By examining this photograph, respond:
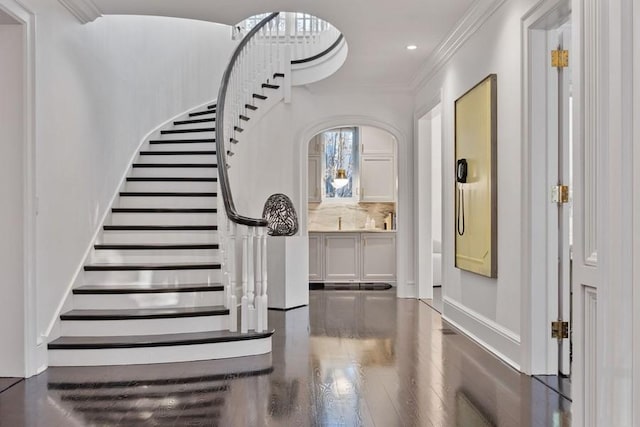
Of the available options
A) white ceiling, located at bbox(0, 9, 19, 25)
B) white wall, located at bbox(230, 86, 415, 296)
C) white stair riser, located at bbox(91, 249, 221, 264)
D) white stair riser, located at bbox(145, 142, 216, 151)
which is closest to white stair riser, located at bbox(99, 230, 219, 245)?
white stair riser, located at bbox(91, 249, 221, 264)

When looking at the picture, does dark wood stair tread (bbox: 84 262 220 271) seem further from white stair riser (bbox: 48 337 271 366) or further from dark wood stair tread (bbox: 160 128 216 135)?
dark wood stair tread (bbox: 160 128 216 135)

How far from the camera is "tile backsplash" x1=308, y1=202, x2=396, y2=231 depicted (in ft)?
32.2

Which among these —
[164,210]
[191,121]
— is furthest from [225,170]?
[191,121]

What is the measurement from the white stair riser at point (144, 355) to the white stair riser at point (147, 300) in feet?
2.02

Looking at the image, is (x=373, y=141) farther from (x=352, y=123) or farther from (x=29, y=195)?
(x=29, y=195)

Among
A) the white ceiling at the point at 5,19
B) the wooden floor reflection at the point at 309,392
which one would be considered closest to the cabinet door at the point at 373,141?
the wooden floor reflection at the point at 309,392

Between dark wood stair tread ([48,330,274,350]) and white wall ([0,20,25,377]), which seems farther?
dark wood stair tread ([48,330,274,350])

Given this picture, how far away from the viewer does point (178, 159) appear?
6809 mm

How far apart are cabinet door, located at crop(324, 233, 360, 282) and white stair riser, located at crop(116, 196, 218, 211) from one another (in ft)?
10.8

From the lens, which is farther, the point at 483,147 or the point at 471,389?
the point at 483,147

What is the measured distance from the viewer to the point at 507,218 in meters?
4.18

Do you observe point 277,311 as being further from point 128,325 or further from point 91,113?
point 91,113

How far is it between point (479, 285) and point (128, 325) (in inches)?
109

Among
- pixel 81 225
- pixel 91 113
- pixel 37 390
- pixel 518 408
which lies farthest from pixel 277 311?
pixel 518 408
